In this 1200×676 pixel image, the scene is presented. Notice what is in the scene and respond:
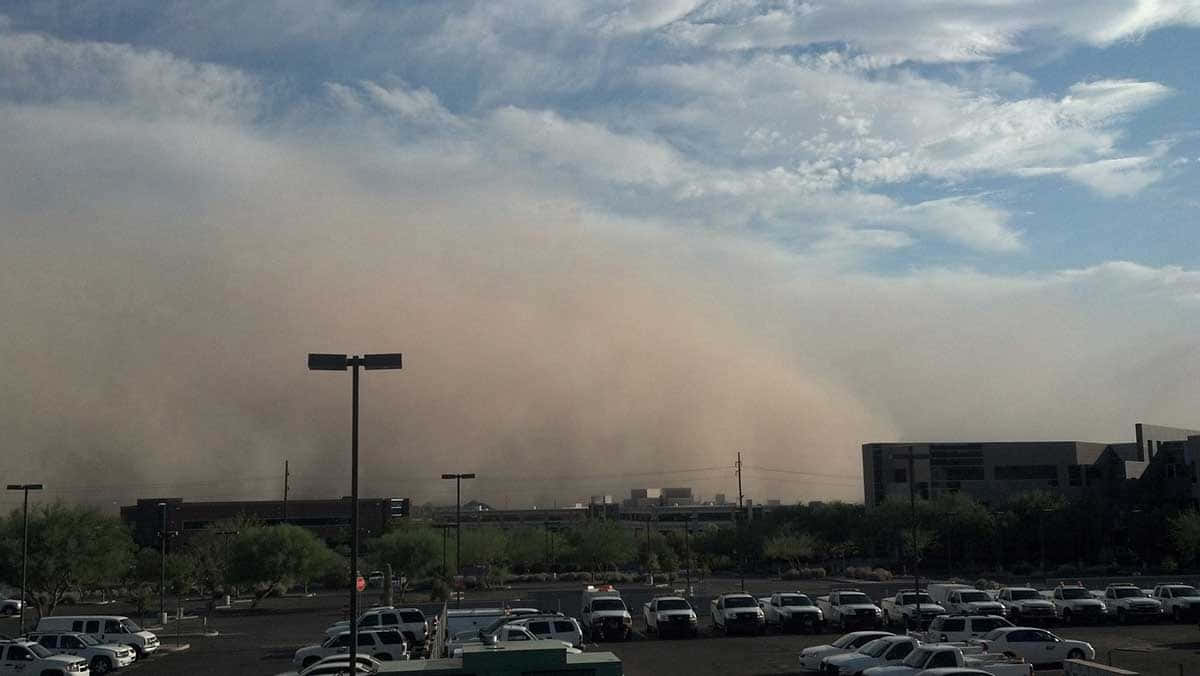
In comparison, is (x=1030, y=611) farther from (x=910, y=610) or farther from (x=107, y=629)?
(x=107, y=629)

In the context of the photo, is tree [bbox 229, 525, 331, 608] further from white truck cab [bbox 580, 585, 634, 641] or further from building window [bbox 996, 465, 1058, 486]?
building window [bbox 996, 465, 1058, 486]

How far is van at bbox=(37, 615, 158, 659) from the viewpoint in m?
41.7

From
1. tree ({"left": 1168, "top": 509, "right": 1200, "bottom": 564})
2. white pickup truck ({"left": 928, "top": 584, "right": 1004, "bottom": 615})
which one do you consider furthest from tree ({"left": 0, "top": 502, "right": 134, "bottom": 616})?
tree ({"left": 1168, "top": 509, "right": 1200, "bottom": 564})

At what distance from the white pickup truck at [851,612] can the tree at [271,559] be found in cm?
4389

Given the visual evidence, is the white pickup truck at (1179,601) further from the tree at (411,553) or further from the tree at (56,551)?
the tree at (56,551)

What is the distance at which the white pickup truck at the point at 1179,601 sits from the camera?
4844 cm

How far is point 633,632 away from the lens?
4644 cm

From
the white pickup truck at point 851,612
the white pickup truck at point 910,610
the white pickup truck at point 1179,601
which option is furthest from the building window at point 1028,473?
the white pickup truck at point 851,612

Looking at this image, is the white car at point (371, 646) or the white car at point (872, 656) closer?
the white car at point (872, 656)

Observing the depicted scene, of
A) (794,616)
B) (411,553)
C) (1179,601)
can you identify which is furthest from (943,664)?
(411,553)

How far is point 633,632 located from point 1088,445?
3357 inches

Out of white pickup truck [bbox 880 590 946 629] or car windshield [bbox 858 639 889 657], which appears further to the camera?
white pickup truck [bbox 880 590 946 629]

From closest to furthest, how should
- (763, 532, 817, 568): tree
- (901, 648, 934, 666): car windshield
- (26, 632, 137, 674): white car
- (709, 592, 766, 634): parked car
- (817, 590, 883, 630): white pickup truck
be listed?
(901, 648, 934, 666): car windshield
(26, 632, 137, 674): white car
(709, 592, 766, 634): parked car
(817, 590, 883, 630): white pickup truck
(763, 532, 817, 568): tree

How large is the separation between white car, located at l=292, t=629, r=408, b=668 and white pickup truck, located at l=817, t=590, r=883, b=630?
19.1m
